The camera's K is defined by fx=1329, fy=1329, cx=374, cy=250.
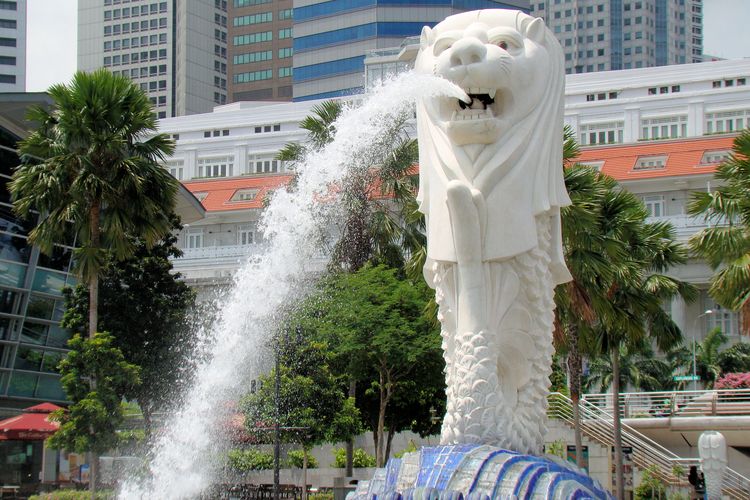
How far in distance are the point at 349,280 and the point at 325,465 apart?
9592mm

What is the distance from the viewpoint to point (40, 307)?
4428 centimetres

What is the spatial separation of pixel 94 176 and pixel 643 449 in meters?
17.2

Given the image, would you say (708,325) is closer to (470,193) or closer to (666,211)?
(666,211)

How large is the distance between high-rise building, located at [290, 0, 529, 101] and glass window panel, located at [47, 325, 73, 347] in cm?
5010

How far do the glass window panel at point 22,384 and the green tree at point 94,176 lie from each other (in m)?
8.76

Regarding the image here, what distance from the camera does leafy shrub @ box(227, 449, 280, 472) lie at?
3532 cm

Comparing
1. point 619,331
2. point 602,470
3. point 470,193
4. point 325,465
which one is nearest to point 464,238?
point 470,193

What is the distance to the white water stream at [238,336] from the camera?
2791 centimetres

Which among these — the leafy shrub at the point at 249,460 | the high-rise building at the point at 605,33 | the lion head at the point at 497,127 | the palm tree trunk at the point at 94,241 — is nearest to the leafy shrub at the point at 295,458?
the leafy shrub at the point at 249,460

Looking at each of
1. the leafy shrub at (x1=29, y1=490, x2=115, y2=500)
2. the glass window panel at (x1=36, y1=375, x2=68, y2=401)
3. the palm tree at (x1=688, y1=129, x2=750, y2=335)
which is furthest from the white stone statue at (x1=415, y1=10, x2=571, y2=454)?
the glass window panel at (x1=36, y1=375, x2=68, y2=401)

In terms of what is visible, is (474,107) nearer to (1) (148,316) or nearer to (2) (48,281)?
(1) (148,316)

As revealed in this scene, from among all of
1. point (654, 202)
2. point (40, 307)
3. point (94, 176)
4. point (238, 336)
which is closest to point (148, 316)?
point (40, 307)

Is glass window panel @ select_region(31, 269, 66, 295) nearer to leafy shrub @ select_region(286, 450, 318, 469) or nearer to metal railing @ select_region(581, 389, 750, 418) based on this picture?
leafy shrub @ select_region(286, 450, 318, 469)

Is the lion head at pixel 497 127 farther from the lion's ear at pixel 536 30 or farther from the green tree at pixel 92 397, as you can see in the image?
the green tree at pixel 92 397
